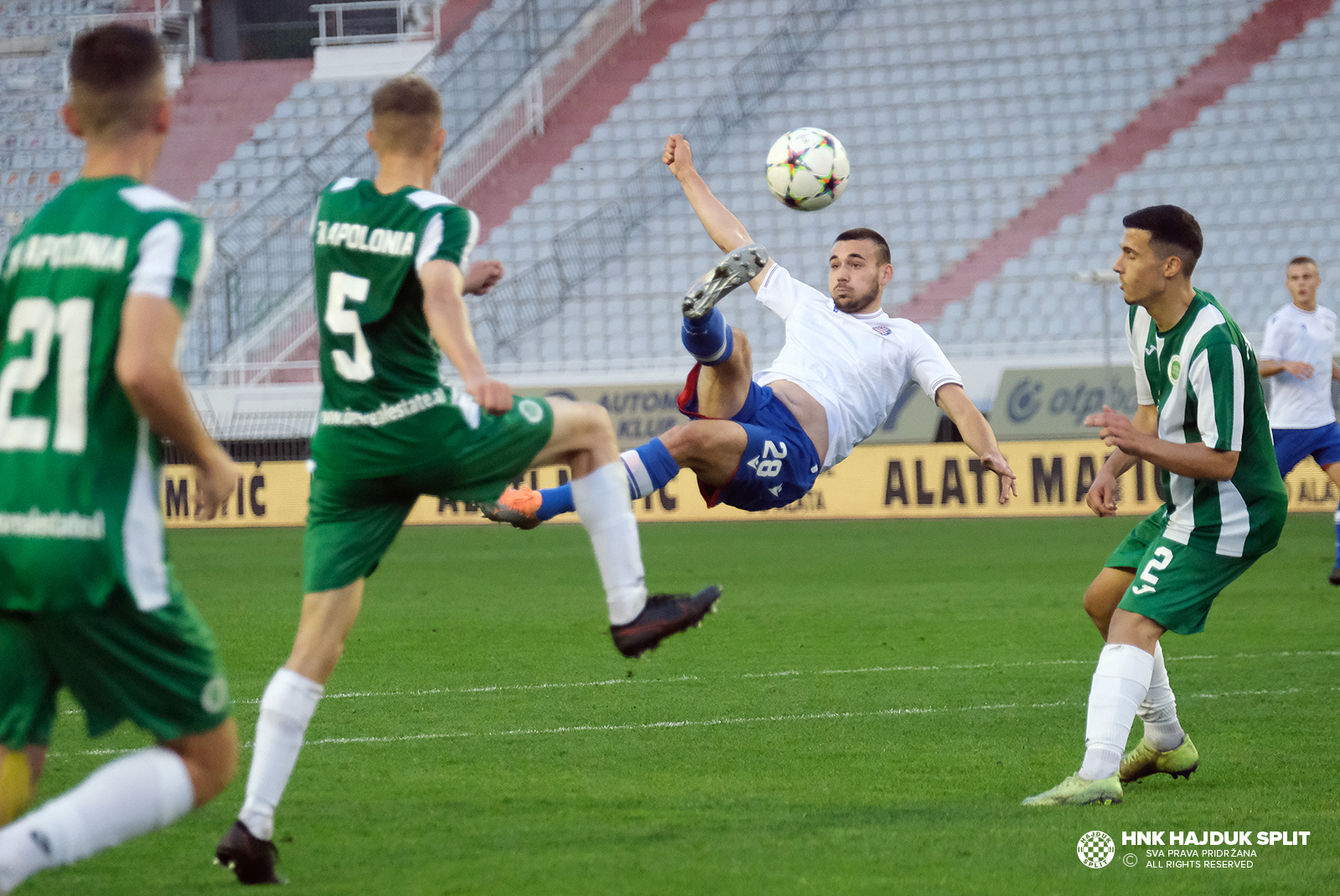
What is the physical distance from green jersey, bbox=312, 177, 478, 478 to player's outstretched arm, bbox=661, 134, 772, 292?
85.0 inches

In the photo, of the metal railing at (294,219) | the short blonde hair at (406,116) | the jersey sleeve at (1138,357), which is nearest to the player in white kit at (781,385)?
the jersey sleeve at (1138,357)

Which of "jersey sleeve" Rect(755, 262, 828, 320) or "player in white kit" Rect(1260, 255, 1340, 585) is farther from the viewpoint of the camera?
"player in white kit" Rect(1260, 255, 1340, 585)

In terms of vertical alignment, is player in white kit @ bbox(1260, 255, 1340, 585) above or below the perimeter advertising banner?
above

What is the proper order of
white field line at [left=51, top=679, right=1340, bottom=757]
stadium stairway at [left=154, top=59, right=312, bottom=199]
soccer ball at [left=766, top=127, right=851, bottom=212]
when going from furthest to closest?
stadium stairway at [left=154, top=59, right=312, bottom=199] < soccer ball at [left=766, top=127, right=851, bottom=212] < white field line at [left=51, top=679, right=1340, bottom=757]

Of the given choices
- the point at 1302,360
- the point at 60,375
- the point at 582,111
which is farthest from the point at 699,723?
the point at 582,111

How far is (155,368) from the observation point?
310 cm

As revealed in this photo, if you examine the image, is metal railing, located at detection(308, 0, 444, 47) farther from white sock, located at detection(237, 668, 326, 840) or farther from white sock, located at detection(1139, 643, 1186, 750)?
white sock, located at detection(237, 668, 326, 840)

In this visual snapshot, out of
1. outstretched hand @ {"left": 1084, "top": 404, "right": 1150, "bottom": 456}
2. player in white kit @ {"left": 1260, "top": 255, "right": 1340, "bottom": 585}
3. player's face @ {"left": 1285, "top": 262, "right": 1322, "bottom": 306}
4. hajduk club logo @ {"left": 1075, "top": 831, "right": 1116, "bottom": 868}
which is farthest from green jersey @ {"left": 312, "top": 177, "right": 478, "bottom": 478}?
player's face @ {"left": 1285, "top": 262, "right": 1322, "bottom": 306}

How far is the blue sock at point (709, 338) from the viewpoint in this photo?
19.2 ft

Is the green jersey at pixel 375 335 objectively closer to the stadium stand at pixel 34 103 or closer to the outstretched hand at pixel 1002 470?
the outstretched hand at pixel 1002 470

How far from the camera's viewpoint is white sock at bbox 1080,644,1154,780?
5047mm

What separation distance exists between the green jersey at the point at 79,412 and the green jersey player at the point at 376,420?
3.25 feet

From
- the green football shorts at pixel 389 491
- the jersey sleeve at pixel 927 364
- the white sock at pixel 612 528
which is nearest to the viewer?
the green football shorts at pixel 389 491

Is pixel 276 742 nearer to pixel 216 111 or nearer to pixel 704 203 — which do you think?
pixel 704 203
